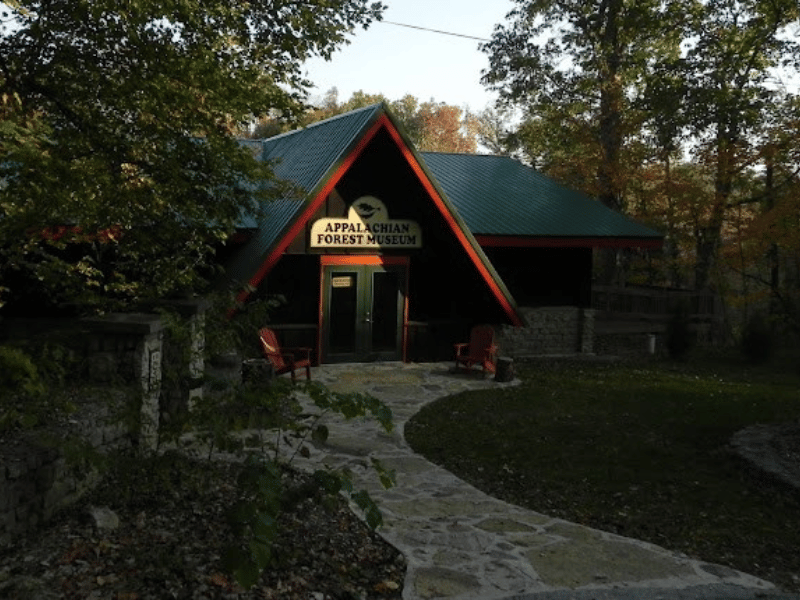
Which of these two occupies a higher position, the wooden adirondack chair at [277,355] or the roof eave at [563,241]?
the roof eave at [563,241]

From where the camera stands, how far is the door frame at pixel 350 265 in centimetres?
1514

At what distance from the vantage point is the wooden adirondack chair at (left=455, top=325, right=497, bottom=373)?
49.9 ft

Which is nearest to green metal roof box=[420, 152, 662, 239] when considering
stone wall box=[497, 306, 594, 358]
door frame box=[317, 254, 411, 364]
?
door frame box=[317, 254, 411, 364]

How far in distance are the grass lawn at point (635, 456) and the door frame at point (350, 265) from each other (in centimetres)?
284

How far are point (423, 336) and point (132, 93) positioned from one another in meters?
8.50

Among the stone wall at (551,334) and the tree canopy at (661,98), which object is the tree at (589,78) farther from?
the stone wall at (551,334)

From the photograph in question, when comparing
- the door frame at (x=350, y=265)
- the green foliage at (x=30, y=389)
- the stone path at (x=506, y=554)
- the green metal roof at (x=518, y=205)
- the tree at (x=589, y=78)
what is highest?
the tree at (x=589, y=78)

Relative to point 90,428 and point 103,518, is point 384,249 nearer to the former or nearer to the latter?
point 90,428

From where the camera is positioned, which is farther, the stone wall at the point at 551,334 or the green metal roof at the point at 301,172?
the stone wall at the point at 551,334

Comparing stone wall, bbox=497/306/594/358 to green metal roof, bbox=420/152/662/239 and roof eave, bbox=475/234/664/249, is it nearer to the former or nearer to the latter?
roof eave, bbox=475/234/664/249

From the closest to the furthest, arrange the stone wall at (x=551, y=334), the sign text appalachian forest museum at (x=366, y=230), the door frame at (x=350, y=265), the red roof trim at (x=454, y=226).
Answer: the red roof trim at (x=454, y=226) < the sign text appalachian forest museum at (x=366, y=230) < the door frame at (x=350, y=265) < the stone wall at (x=551, y=334)

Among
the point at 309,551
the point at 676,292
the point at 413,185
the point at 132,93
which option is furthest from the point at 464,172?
the point at 309,551

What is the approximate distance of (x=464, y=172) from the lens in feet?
66.1

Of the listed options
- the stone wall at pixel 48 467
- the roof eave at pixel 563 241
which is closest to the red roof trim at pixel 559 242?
the roof eave at pixel 563 241
